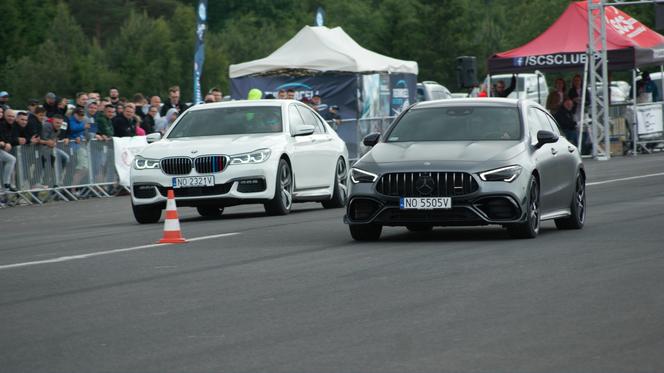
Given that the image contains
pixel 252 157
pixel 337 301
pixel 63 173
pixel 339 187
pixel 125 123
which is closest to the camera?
pixel 337 301

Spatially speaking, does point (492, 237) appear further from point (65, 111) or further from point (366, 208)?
point (65, 111)

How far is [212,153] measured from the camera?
19.4 m

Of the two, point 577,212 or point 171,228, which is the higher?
point 171,228

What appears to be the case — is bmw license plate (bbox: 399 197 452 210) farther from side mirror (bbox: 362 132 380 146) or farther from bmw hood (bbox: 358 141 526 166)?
side mirror (bbox: 362 132 380 146)

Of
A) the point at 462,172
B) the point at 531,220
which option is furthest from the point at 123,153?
the point at 462,172

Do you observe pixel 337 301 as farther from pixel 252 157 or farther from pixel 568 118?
pixel 568 118

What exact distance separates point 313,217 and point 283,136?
4.56 feet

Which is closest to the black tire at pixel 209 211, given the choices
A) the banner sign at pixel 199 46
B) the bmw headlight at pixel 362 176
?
the bmw headlight at pixel 362 176

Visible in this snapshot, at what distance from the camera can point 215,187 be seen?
63.6ft

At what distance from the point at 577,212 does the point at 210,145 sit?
5349 millimetres

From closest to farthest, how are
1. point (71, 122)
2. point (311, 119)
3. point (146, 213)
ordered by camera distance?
point (146, 213), point (311, 119), point (71, 122)

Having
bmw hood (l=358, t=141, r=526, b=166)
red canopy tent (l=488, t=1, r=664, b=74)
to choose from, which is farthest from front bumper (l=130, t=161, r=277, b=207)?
red canopy tent (l=488, t=1, r=664, b=74)

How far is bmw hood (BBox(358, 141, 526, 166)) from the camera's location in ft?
47.7

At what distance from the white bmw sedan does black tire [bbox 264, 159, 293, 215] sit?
13mm
